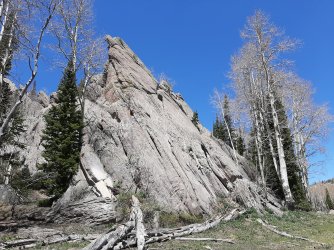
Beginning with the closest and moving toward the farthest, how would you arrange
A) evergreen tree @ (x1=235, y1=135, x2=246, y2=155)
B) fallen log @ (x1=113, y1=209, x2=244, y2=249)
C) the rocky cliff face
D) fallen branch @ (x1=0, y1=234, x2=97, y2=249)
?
fallen log @ (x1=113, y1=209, x2=244, y2=249)
fallen branch @ (x1=0, y1=234, x2=97, y2=249)
the rocky cliff face
evergreen tree @ (x1=235, y1=135, x2=246, y2=155)

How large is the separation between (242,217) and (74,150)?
1311 centimetres

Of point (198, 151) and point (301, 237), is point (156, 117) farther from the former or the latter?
point (301, 237)

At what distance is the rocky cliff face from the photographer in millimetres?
19797

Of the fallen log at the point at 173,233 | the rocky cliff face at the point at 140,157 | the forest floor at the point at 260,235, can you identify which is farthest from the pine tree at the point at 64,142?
the forest floor at the point at 260,235

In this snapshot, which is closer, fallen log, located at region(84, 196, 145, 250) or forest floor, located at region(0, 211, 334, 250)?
fallen log, located at region(84, 196, 145, 250)

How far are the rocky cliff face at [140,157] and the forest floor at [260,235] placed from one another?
290cm

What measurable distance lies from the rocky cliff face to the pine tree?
838 mm

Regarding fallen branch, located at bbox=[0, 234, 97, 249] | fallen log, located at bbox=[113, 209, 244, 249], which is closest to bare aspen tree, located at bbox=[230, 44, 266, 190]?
fallen log, located at bbox=[113, 209, 244, 249]

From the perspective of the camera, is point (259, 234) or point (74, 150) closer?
point (259, 234)

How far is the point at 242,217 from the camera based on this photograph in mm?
20391

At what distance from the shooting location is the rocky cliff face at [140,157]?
1980cm

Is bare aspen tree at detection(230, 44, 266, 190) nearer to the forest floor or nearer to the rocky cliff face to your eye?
the rocky cliff face

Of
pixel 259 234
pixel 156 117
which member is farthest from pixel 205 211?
pixel 156 117

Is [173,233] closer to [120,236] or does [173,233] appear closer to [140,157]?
[120,236]
